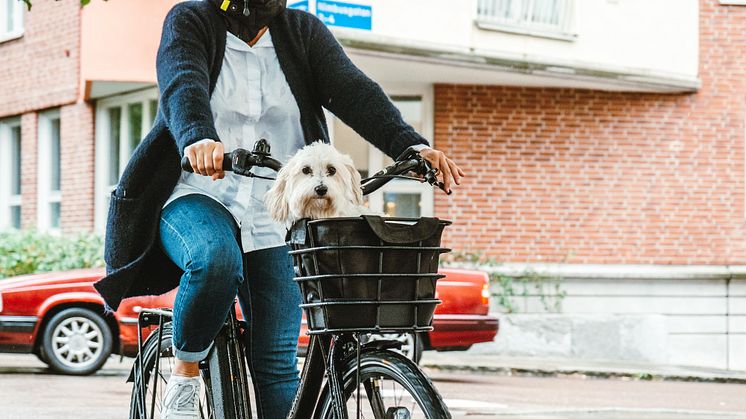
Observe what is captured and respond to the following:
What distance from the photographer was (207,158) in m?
3.27

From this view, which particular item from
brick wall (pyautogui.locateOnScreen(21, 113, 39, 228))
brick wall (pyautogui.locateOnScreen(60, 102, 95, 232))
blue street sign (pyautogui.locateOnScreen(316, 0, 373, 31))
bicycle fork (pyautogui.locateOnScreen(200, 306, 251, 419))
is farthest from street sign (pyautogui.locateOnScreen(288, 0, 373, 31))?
A: bicycle fork (pyautogui.locateOnScreen(200, 306, 251, 419))

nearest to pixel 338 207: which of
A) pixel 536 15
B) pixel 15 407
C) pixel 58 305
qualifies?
pixel 15 407

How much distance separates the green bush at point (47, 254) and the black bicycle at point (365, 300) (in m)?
12.4

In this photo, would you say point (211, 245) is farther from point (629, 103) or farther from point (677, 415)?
point (629, 103)

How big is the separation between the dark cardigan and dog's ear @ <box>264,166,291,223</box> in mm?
345

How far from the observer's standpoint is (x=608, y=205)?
17.5 m

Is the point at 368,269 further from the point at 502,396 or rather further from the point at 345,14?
the point at 345,14

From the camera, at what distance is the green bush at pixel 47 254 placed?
51.6 ft

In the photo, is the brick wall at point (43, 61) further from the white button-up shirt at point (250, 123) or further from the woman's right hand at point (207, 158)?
the woman's right hand at point (207, 158)

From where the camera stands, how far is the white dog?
3.22 metres

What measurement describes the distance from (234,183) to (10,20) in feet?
58.3

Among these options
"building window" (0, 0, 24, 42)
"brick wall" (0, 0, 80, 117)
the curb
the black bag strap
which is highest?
"building window" (0, 0, 24, 42)

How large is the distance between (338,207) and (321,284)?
24 cm

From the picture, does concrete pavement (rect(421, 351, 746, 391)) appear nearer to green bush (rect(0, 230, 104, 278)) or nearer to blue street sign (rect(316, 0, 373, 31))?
blue street sign (rect(316, 0, 373, 31))
